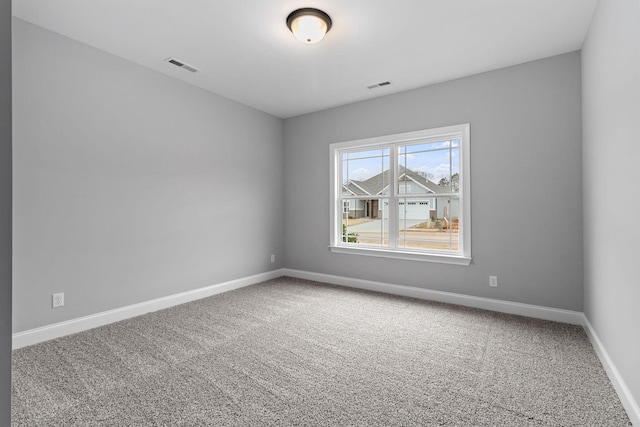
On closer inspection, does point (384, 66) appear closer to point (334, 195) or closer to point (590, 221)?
point (334, 195)

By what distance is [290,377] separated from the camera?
214 cm

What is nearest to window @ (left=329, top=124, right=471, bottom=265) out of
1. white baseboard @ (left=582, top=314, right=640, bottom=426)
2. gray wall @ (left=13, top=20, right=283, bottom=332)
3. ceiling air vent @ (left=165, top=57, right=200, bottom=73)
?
white baseboard @ (left=582, top=314, right=640, bottom=426)

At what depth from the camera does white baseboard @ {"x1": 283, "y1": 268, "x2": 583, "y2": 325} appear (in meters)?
3.15

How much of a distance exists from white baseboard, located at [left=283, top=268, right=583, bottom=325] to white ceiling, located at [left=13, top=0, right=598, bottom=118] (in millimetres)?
2556

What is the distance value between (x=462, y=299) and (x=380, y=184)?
1810 mm

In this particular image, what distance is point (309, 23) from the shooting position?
2525 millimetres

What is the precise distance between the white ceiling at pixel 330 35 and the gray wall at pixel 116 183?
0.35m

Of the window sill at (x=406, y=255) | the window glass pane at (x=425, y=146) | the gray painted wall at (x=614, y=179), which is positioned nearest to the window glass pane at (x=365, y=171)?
the window glass pane at (x=425, y=146)

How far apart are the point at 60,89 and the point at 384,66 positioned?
3.10 metres

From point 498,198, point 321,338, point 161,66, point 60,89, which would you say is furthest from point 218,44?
point 498,198

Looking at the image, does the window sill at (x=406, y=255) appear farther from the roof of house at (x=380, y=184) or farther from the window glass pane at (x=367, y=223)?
the roof of house at (x=380, y=184)

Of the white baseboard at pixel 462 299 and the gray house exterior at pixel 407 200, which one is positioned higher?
the gray house exterior at pixel 407 200

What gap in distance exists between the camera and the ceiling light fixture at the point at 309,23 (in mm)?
2480

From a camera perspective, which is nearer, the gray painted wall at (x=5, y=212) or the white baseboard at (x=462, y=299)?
the gray painted wall at (x=5, y=212)
